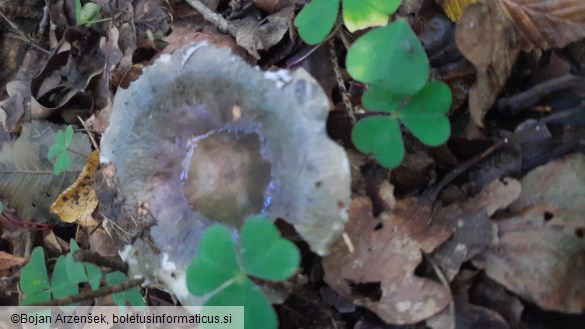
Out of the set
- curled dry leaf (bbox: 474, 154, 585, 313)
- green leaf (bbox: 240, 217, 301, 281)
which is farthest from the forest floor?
green leaf (bbox: 240, 217, 301, 281)

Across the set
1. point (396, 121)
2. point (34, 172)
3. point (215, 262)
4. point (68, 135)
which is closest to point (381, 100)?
point (396, 121)

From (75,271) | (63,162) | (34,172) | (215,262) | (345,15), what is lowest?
(34,172)

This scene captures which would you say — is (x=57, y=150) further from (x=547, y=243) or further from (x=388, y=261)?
(x=547, y=243)

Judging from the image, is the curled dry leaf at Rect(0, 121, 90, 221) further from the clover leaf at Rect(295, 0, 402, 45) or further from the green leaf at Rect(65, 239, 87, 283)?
the clover leaf at Rect(295, 0, 402, 45)

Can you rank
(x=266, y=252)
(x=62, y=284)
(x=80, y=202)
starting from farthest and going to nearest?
(x=80, y=202)
(x=62, y=284)
(x=266, y=252)

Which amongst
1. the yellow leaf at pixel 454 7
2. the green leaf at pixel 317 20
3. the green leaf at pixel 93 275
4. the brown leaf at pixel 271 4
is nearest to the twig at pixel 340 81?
the green leaf at pixel 317 20

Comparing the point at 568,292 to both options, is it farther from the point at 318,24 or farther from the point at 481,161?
the point at 318,24
